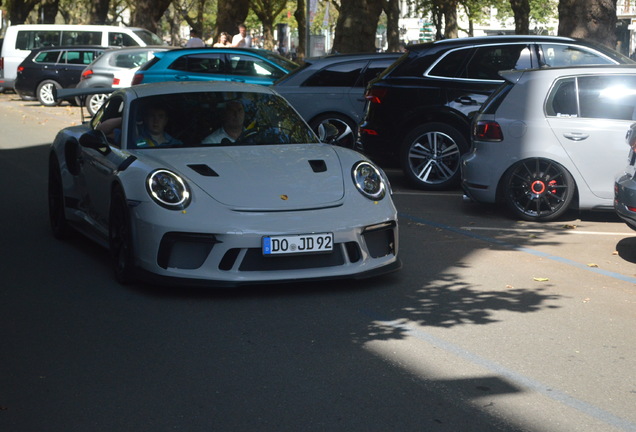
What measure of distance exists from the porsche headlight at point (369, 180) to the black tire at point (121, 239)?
160 cm

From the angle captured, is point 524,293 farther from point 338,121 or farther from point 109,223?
point 338,121

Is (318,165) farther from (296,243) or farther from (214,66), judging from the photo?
(214,66)

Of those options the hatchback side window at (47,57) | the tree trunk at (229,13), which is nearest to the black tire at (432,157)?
the hatchback side window at (47,57)

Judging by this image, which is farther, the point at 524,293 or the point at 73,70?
the point at 73,70

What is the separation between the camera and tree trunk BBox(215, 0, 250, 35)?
35.5 meters

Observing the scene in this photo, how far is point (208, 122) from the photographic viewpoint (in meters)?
8.23

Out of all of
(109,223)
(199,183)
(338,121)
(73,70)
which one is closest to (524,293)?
(199,183)

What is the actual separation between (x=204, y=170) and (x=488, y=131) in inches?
166

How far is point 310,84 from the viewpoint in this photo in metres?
15.4

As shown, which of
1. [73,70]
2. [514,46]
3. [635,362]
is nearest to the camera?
[635,362]

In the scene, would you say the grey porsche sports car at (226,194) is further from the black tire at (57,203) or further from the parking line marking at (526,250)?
the parking line marking at (526,250)

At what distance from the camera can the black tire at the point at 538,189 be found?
10.5 metres

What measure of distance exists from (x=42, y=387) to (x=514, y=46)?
8.92 m

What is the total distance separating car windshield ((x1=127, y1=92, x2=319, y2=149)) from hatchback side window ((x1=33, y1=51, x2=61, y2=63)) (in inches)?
917
